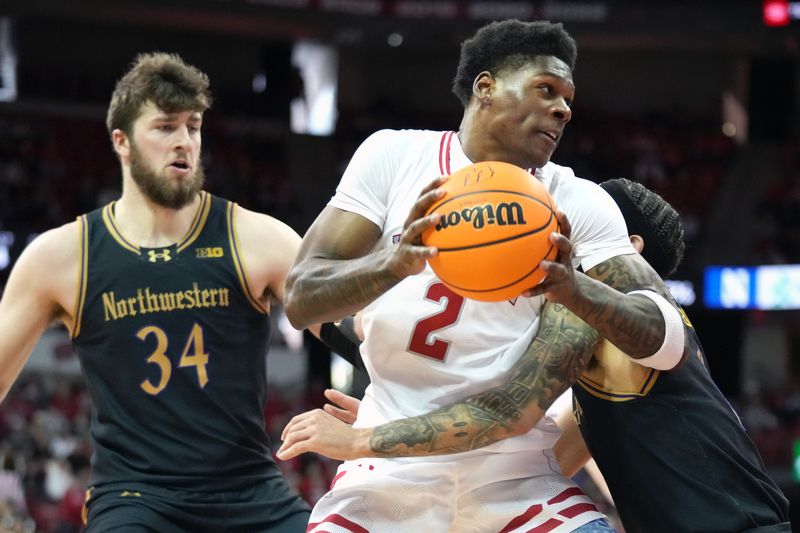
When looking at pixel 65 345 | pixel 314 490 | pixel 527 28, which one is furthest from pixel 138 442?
pixel 65 345

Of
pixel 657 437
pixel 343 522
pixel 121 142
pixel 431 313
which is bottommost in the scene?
pixel 343 522

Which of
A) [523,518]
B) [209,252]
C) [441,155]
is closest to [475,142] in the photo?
[441,155]

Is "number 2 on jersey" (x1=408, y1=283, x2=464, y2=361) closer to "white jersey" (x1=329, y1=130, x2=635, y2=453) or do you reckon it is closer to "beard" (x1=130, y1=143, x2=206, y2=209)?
"white jersey" (x1=329, y1=130, x2=635, y2=453)

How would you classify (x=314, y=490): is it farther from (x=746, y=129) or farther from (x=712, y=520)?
(x=746, y=129)

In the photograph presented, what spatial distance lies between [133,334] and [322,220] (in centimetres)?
107

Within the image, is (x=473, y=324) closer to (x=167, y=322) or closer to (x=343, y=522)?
(x=343, y=522)

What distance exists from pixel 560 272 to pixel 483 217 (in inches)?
9.2

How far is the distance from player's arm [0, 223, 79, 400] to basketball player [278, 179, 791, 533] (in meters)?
1.24

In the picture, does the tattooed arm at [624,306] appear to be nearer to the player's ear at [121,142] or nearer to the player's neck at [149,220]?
the player's neck at [149,220]

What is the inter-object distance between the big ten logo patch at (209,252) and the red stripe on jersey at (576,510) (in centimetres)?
163

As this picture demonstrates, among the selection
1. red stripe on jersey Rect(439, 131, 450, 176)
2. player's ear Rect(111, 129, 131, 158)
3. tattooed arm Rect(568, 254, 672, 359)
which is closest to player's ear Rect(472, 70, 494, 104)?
→ red stripe on jersey Rect(439, 131, 450, 176)

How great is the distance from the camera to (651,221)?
3594 mm

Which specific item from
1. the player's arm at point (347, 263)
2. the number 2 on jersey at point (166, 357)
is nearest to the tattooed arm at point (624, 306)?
the player's arm at point (347, 263)

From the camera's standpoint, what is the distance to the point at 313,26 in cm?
1972
